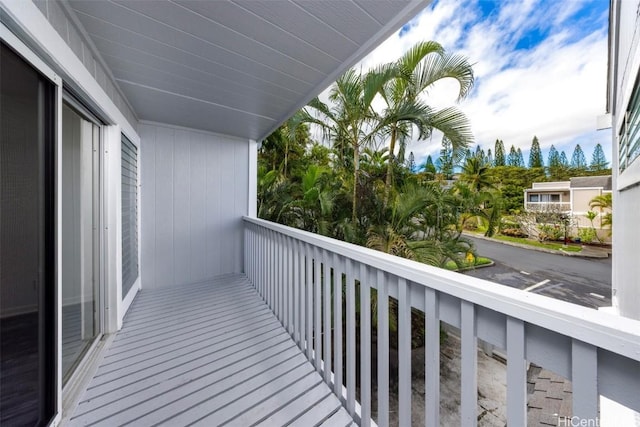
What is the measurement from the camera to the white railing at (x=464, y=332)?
624mm

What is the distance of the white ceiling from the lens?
149 centimetres

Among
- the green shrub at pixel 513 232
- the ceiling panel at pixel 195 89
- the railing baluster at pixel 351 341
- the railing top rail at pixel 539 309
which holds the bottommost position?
the green shrub at pixel 513 232

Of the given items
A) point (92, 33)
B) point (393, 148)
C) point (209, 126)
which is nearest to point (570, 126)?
point (393, 148)

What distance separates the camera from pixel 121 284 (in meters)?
2.59

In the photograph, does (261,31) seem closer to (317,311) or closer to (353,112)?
(317,311)

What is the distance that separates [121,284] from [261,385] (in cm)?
185

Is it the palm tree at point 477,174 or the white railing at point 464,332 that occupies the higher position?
the palm tree at point 477,174

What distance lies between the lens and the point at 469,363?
0.93 meters

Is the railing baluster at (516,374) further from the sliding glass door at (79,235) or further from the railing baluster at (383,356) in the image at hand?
the sliding glass door at (79,235)

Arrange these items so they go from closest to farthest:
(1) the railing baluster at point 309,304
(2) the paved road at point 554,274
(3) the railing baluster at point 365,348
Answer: (3) the railing baluster at point 365,348, (1) the railing baluster at point 309,304, (2) the paved road at point 554,274

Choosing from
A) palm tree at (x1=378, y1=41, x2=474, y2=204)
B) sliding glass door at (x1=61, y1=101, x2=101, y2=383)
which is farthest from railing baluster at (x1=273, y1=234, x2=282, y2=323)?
palm tree at (x1=378, y1=41, x2=474, y2=204)

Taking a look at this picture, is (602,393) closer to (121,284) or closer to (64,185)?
(64,185)

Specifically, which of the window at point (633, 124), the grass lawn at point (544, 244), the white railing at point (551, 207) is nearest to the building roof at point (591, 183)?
the white railing at point (551, 207)

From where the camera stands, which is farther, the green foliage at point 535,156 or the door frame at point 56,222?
the green foliage at point 535,156
